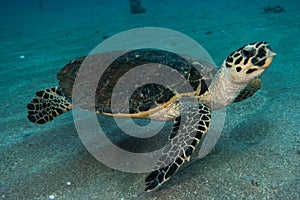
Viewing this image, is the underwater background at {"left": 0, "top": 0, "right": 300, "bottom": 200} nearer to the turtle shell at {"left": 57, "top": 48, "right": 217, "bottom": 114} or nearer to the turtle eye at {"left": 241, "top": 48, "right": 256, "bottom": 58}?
the turtle shell at {"left": 57, "top": 48, "right": 217, "bottom": 114}

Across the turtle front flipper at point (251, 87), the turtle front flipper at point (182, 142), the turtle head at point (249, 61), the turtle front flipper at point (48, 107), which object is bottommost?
the turtle front flipper at point (48, 107)

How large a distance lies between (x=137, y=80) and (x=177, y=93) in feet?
1.49

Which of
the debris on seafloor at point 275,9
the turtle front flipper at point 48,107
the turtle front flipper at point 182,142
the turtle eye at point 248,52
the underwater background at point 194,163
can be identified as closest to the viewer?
the turtle front flipper at point 182,142

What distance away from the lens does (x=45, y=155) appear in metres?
3.04

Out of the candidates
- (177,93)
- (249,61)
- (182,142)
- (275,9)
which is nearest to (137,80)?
(177,93)

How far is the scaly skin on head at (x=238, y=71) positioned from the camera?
2.30 meters

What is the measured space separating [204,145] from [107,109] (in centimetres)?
110

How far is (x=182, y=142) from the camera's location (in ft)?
7.29

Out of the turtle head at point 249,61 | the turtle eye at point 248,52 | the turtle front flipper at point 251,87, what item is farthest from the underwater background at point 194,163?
the turtle eye at point 248,52

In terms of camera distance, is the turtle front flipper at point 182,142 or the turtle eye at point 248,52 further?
the turtle eye at point 248,52

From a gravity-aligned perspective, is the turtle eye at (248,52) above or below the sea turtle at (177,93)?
above

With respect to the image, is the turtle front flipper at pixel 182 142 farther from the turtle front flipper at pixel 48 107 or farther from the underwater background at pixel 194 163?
the turtle front flipper at pixel 48 107

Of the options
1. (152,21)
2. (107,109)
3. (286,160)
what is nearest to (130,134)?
(107,109)

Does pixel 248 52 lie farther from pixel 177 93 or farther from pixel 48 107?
pixel 48 107
